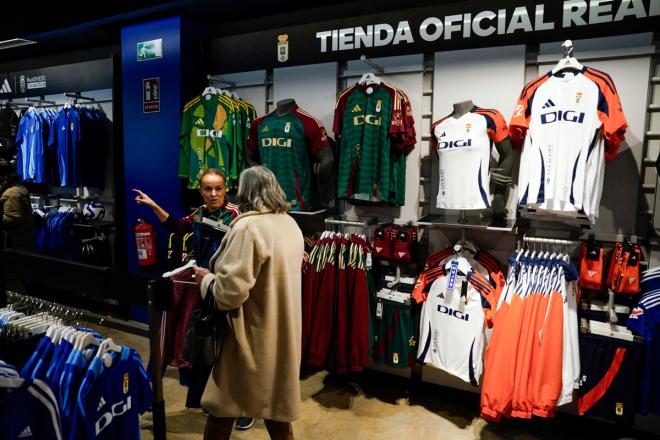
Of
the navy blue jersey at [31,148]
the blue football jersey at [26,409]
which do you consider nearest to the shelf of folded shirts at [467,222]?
the blue football jersey at [26,409]

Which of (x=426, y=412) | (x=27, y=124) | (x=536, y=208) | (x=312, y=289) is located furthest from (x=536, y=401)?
(x=27, y=124)

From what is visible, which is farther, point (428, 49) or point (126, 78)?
point (126, 78)

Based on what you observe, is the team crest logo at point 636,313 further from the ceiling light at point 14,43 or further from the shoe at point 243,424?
the ceiling light at point 14,43

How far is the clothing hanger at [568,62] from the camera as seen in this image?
2.71 meters

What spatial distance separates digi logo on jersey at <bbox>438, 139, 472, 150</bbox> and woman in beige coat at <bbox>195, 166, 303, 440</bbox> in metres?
1.37

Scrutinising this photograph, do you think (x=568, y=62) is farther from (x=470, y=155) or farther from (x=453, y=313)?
(x=453, y=313)

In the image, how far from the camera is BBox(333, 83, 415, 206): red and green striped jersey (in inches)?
130

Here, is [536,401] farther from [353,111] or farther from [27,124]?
[27,124]

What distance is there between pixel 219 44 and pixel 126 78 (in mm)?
1048

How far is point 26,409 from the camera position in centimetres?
138

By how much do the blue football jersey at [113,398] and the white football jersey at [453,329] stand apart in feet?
6.42

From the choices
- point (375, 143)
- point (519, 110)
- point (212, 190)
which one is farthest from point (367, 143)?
point (212, 190)

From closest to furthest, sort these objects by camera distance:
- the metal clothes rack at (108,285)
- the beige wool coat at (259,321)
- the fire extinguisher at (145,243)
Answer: the metal clothes rack at (108,285), the beige wool coat at (259,321), the fire extinguisher at (145,243)

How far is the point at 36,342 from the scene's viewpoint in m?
1.72
